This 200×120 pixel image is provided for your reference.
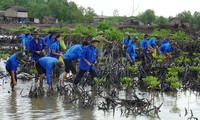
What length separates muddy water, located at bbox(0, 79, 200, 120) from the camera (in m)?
8.48

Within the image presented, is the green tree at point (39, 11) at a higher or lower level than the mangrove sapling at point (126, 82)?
higher

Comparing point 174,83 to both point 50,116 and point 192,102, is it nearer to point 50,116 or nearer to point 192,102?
point 192,102

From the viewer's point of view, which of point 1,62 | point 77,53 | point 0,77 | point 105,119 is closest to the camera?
point 105,119

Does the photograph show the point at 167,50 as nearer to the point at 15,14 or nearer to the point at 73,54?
the point at 73,54

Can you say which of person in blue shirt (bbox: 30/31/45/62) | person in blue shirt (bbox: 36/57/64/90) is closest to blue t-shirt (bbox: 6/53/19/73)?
person in blue shirt (bbox: 36/57/64/90)

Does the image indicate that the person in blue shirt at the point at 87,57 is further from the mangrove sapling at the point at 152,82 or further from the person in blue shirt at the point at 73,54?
the mangrove sapling at the point at 152,82

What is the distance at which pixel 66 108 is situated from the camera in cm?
927

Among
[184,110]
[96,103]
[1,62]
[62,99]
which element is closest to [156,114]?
[184,110]

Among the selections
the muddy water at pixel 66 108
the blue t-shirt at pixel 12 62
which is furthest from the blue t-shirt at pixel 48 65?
the blue t-shirt at pixel 12 62

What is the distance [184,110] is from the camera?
944cm

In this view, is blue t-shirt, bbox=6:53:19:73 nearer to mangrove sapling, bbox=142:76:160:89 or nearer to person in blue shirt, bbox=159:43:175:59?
mangrove sapling, bbox=142:76:160:89

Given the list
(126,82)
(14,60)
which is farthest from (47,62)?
(126,82)

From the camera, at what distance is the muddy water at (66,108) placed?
8.48 metres

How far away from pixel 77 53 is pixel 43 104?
2192 millimetres
